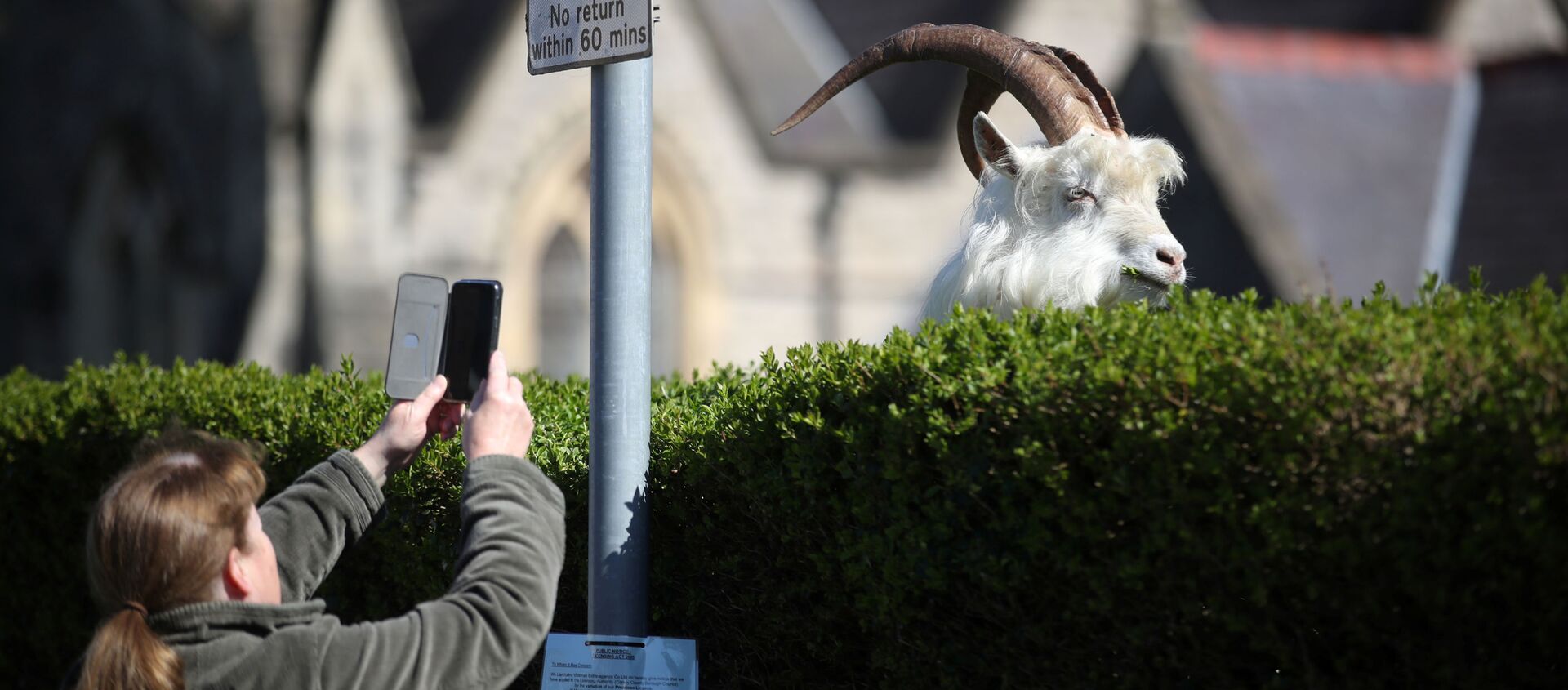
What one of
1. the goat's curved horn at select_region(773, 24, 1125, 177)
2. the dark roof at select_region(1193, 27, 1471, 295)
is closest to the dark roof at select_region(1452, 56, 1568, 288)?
the dark roof at select_region(1193, 27, 1471, 295)

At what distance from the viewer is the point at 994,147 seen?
4926 millimetres

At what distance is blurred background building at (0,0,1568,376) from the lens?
17.1m

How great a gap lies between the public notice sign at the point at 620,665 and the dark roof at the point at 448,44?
14713 millimetres

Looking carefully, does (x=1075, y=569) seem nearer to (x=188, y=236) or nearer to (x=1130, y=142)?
(x=1130, y=142)

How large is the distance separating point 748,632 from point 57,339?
1785 cm

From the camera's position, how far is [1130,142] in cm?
473

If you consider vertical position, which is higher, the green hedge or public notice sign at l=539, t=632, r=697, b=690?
the green hedge

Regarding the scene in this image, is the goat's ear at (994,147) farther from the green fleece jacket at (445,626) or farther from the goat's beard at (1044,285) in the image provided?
the green fleece jacket at (445,626)

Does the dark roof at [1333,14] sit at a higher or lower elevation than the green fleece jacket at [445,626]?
higher

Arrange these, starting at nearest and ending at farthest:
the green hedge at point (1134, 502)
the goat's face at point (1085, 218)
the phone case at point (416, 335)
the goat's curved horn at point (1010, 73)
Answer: the green hedge at point (1134, 502) < the phone case at point (416, 335) < the goat's face at point (1085, 218) < the goat's curved horn at point (1010, 73)

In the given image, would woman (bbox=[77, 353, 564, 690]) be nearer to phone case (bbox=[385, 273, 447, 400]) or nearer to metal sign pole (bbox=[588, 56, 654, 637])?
phone case (bbox=[385, 273, 447, 400])

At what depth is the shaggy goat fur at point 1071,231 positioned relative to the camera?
4457mm

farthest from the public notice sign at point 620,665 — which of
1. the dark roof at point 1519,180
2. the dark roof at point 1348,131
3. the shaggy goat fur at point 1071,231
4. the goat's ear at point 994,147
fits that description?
the dark roof at point 1519,180

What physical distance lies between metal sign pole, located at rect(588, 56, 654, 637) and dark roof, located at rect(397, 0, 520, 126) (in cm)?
1438
